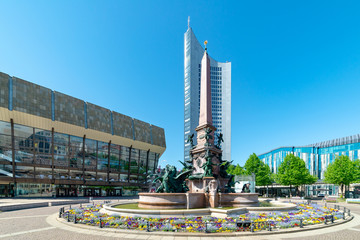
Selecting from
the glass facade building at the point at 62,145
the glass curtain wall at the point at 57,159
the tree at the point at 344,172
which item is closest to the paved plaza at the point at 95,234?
the glass facade building at the point at 62,145

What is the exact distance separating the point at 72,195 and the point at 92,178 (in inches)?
233

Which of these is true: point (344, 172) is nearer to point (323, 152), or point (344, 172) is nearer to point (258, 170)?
A: point (258, 170)

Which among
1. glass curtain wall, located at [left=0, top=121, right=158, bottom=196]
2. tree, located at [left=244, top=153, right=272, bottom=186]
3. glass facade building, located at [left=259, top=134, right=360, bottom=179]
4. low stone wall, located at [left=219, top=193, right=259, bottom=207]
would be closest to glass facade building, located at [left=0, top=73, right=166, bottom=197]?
glass curtain wall, located at [left=0, top=121, right=158, bottom=196]

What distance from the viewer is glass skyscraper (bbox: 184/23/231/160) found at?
442 ft

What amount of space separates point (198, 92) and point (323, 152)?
76.6 metres

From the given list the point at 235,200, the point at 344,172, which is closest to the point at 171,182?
the point at 235,200

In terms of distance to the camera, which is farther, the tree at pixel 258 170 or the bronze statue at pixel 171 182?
the tree at pixel 258 170

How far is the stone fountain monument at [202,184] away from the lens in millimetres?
18422

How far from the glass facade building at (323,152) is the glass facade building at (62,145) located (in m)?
75.3

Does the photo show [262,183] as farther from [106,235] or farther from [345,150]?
[345,150]

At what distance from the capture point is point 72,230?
12.8 meters

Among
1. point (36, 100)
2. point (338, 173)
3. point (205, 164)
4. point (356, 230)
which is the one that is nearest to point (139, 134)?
point (36, 100)

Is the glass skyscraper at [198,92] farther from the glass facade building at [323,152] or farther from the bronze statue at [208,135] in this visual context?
the bronze statue at [208,135]

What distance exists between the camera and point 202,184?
23.1 metres
